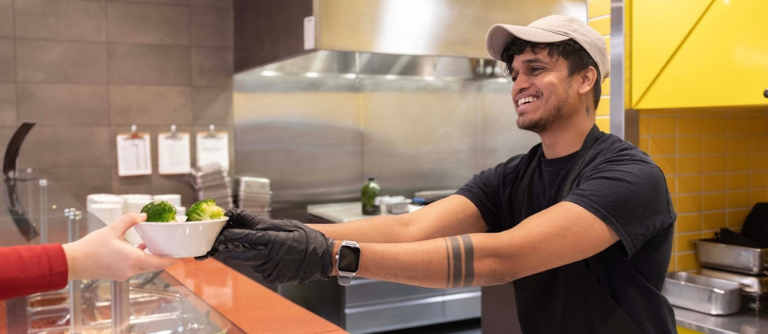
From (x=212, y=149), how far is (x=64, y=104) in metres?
1.01

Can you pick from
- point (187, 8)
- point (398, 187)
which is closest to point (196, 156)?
point (187, 8)

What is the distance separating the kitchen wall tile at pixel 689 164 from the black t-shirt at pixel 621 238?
3.56 feet

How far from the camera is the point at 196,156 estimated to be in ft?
16.5

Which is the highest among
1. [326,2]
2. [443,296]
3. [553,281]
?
[326,2]

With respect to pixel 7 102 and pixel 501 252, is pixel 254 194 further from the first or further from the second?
pixel 501 252

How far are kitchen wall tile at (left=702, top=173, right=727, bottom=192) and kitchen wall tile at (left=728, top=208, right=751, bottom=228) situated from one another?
12 cm

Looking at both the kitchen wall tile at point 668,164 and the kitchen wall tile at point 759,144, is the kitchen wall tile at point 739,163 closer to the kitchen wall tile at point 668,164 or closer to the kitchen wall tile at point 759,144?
the kitchen wall tile at point 759,144

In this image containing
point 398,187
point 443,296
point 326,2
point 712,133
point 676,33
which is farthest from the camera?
point 398,187

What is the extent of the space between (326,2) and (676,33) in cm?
165

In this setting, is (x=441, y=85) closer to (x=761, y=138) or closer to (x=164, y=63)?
(x=164, y=63)

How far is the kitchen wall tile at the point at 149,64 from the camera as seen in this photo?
4.82 m

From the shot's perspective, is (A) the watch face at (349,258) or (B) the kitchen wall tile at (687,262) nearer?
(A) the watch face at (349,258)

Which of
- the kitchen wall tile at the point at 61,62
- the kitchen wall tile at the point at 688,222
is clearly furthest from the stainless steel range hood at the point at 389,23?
the kitchen wall tile at the point at 688,222

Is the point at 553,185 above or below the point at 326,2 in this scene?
below
